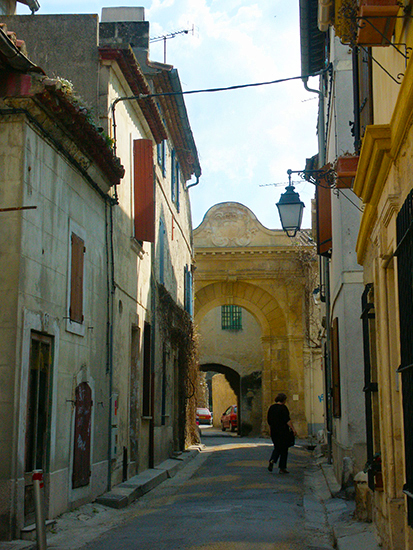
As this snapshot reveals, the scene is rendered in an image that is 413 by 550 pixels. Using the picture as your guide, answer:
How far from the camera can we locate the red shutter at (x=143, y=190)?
13812mm

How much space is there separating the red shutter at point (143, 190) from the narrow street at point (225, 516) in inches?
186

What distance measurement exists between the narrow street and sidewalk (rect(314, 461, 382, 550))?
6.3 inches

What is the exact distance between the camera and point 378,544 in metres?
6.61

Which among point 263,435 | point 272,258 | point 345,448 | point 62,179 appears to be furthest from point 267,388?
point 62,179

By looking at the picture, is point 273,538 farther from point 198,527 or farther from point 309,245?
point 309,245

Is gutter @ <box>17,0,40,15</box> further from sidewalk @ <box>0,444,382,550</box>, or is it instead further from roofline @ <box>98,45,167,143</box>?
sidewalk @ <box>0,444,382,550</box>

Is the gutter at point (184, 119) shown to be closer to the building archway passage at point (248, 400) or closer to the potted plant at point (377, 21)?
the potted plant at point (377, 21)

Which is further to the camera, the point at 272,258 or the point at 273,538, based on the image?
the point at 272,258

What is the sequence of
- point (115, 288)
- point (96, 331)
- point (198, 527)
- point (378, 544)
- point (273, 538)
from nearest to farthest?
point (378, 544) < point (273, 538) < point (198, 527) < point (96, 331) < point (115, 288)

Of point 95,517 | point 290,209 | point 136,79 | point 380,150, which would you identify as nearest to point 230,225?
point 136,79

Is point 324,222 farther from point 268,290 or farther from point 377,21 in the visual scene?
point 268,290

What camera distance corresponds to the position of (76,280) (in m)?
9.62

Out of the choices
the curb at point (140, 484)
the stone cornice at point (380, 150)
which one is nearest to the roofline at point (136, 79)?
the stone cornice at point (380, 150)

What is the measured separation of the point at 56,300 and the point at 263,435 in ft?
78.5
